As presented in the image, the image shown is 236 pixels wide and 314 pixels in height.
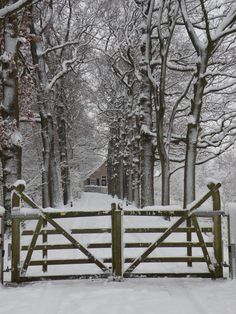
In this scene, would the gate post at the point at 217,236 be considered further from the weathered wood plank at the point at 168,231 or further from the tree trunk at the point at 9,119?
the tree trunk at the point at 9,119

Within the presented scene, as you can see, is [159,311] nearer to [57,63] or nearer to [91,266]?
[91,266]

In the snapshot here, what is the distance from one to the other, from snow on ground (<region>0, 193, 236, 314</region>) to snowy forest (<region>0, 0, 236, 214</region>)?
4422 mm

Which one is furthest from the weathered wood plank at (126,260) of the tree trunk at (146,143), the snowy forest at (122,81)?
the tree trunk at (146,143)

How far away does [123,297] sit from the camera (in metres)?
6.98

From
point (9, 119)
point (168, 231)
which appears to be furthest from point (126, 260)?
point (9, 119)

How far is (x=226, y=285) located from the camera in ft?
25.2

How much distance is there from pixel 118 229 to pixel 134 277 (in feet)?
3.10

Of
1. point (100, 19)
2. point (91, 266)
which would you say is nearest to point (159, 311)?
point (91, 266)

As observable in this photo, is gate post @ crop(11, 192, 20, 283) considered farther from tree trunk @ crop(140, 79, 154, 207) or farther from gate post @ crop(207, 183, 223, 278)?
tree trunk @ crop(140, 79, 154, 207)

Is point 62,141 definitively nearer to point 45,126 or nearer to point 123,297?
point 45,126

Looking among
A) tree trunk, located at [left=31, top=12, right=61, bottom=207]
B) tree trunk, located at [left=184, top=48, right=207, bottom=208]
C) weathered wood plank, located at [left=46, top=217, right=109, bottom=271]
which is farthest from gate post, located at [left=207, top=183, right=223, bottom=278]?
tree trunk, located at [left=31, top=12, right=61, bottom=207]

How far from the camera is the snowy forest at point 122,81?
50.2ft

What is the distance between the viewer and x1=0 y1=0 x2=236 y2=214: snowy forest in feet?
50.2

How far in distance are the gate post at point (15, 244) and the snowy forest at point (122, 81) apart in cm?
537
